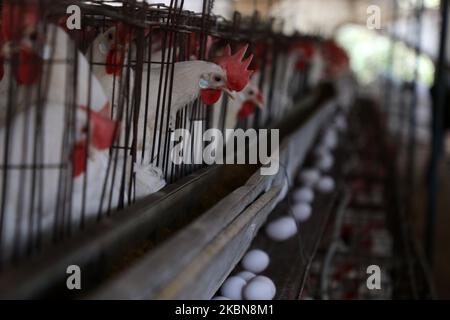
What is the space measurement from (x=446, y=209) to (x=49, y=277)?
14.5 feet

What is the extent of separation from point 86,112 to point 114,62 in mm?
366

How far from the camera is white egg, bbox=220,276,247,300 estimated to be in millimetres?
1507

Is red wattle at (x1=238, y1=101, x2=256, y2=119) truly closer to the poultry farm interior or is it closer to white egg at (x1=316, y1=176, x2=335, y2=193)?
the poultry farm interior

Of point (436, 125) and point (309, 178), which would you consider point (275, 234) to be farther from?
point (436, 125)

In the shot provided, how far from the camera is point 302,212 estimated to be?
232cm

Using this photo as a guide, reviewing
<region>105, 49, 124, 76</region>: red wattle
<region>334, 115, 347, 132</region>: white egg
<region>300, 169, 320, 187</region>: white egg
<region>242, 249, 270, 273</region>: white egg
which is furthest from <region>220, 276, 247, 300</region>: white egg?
<region>334, 115, 347, 132</region>: white egg

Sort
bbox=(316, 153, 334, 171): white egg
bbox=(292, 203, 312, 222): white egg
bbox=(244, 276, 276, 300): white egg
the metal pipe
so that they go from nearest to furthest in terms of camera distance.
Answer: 1. bbox=(244, 276, 276, 300): white egg
2. bbox=(292, 203, 312, 222): white egg
3. the metal pipe
4. bbox=(316, 153, 334, 171): white egg

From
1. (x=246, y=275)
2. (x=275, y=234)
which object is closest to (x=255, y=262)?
(x=246, y=275)

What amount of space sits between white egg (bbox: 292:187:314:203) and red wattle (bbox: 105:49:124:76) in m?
1.27
